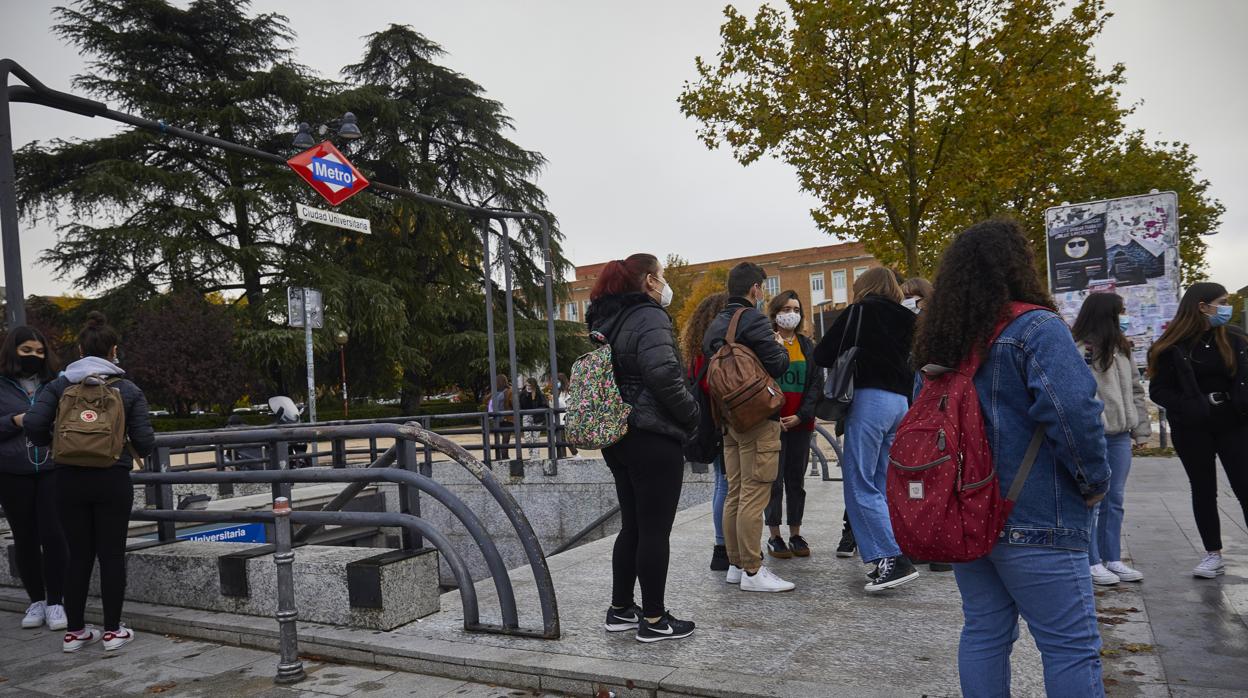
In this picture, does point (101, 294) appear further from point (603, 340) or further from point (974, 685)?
point (974, 685)

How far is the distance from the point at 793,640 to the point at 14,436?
480cm

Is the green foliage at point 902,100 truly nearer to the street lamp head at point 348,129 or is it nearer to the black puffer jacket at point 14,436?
the street lamp head at point 348,129

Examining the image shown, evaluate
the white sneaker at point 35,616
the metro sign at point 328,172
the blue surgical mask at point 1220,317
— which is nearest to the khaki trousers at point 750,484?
the blue surgical mask at point 1220,317

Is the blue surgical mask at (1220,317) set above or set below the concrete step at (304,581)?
above

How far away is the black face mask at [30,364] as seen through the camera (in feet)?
17.3

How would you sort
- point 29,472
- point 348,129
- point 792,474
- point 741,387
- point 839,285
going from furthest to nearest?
point 839,285, point 348,129, point 792,474, point 29,472, point 741,387

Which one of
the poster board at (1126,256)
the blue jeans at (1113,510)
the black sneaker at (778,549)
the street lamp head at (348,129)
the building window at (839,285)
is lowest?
the black sneaker at (778,549)

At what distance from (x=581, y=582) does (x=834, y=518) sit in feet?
10.1

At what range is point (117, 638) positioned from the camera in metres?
4.89

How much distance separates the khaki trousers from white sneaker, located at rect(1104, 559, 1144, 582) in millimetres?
2213

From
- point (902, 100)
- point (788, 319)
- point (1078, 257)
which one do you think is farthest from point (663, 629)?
point (902, 100)

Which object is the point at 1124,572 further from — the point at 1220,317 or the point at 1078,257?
the point at 1078,257

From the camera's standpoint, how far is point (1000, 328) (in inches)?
101

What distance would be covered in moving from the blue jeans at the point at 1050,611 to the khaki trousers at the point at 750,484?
2301mm
